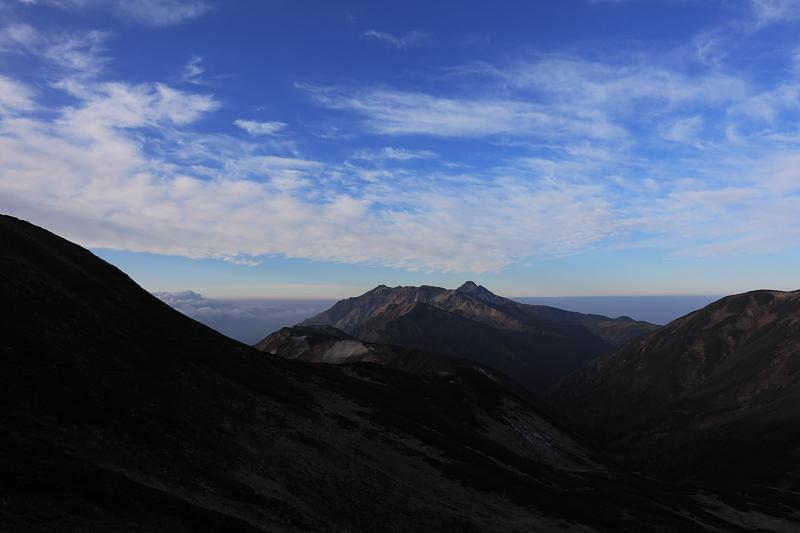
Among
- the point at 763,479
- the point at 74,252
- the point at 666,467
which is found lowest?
the point at 666,467

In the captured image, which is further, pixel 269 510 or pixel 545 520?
pixel 545 520

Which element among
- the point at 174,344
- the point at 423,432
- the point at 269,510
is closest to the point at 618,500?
the point at 423,432

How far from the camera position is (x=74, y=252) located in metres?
74.9

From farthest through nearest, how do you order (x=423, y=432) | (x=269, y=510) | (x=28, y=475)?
(x=423, y=432) < (x=269, y=510) < (x=28, y=475)

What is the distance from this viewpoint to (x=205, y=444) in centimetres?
Answer: 4041

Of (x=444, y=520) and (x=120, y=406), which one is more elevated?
(x=120, y=406)

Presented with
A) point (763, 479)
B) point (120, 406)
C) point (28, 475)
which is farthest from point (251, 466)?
point (763, 479)

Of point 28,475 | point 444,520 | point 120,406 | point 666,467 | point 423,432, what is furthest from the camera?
point 666,467

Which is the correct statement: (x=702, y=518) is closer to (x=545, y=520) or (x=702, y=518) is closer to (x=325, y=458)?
(x=545, y=520)

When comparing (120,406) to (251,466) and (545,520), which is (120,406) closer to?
(251,466)

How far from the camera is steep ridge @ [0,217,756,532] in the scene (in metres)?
26.7

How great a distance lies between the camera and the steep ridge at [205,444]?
26.7m

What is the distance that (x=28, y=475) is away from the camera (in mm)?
23609

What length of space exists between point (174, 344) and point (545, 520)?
191 feet
